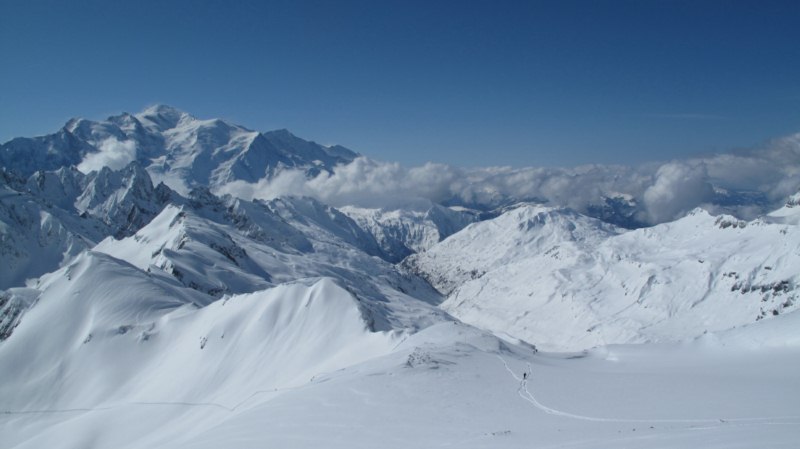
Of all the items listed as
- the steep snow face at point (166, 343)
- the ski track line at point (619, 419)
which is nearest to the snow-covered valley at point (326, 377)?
the ski track line at point (619, 419)

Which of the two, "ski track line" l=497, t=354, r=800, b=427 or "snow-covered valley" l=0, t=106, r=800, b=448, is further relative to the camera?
"snow-covered valley" l=0, t=106, r=800, b=448

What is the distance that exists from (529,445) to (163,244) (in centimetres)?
19541

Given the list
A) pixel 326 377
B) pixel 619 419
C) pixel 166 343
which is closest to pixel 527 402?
pixel 619 419

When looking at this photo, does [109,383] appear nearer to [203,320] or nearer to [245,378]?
[203,320]

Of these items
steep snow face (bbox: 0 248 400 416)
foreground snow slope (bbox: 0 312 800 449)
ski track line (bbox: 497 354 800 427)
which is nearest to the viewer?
ski track line (bbox: 497 354 800 427)

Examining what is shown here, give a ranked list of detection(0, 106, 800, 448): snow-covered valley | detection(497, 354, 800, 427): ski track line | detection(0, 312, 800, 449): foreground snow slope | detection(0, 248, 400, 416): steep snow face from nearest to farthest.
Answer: detection(497, 354, 800, 427): ski track line
detection(0, 312, 800, 449): foreground snow slope
detection(0, 106, 800, 448): snow-covered valley
detection(0, 248, 400, 416): steep snow face

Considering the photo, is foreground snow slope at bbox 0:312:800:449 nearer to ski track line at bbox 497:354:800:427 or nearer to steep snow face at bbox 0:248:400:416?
ski track line at bbox 497:354:800:427

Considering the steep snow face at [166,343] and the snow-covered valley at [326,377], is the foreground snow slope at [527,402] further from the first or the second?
the steep snow face at [166,343]

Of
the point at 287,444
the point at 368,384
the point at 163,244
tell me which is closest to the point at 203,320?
the point at 368,384

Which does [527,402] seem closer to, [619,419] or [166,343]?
A: [619,419]

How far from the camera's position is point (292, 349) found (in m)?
72.2

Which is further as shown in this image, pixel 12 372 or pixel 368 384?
pixel 12 372

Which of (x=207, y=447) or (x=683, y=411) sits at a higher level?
(x=683, y=411)

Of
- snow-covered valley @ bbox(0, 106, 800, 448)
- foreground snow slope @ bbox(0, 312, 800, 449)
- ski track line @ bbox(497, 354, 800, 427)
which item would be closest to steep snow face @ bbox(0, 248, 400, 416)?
snow-covered valley @ bbox(0, 106, 800, 448)
